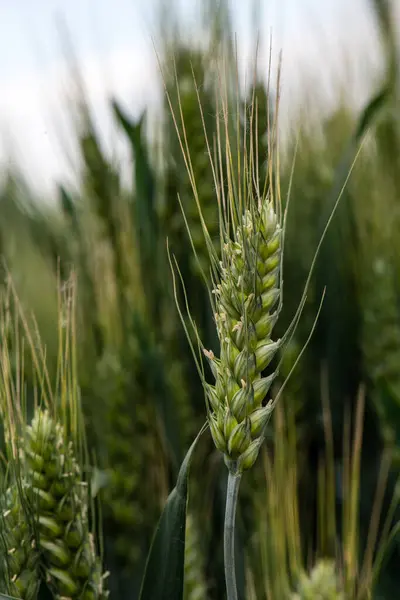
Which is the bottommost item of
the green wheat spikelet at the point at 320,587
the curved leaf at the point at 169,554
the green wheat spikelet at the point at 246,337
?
the green wheat spikelet at the point at 320,587

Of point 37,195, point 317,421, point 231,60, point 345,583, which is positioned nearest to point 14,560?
point 345,583

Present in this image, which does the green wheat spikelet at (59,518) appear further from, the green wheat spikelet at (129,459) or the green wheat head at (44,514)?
the green wheat spikelet at (129,459)

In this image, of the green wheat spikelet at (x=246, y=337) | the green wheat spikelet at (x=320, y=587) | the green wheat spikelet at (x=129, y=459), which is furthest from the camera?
the green wheat spikelet at (x=129, y=459)

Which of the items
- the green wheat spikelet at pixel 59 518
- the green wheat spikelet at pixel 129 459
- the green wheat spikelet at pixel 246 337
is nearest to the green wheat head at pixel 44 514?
the green wheat spikelet at pixel 59 518

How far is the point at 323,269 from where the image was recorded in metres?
0.80

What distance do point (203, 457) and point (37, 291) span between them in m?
0.60

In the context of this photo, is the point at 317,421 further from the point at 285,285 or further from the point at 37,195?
the point at 37,195

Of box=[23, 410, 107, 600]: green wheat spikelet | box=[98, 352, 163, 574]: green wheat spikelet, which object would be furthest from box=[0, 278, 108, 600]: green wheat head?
box=[98, 352, 163, 574]: green wheat spikelet

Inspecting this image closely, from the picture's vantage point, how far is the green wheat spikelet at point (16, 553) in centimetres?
41

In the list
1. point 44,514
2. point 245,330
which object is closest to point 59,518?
point 44,514

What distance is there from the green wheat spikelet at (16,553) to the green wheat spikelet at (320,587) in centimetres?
19

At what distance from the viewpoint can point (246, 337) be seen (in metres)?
0.34

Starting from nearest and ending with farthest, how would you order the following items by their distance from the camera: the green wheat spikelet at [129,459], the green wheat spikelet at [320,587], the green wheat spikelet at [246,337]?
1. the green wheat spikelet at [246,337]
2. the green wheat spikelet at [320,587]
3. the green wheat spikelet at [129,459]

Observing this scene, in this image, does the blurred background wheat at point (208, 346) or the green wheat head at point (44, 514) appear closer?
the green wheat head at point (44, 514)
